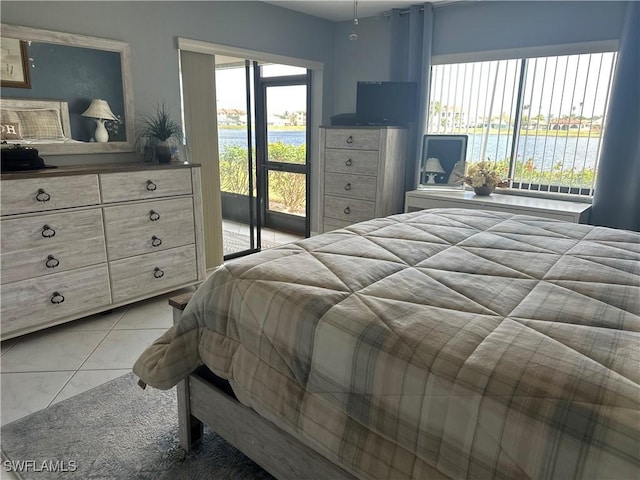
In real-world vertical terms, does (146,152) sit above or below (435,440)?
above

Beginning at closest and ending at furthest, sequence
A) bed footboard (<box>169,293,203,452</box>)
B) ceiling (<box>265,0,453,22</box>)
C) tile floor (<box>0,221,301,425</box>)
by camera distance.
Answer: bed footboard (<box>169,293,203,452</box>) < tile floor (<box>0,221,301,425</box>) < ceiling (<box>265,0,453,22</box>)

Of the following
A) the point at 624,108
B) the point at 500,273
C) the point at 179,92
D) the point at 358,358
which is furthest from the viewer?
the point at 179,92

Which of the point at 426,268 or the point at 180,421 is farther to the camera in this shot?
the point at 180,421

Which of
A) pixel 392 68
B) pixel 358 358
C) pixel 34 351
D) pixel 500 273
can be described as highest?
pixel 392 68

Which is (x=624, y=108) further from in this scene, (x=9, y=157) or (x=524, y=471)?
(x=9, y=157)

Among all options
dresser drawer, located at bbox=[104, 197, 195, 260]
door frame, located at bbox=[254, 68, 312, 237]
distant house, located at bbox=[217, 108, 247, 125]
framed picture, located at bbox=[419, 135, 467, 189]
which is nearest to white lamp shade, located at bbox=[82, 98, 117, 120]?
dresser drawer, located at bbox=[104, 197, 195, 260]

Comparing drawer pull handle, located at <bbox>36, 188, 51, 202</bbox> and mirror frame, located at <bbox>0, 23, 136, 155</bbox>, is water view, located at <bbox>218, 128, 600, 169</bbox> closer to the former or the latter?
mirror frame, located at <bbox>0, 23, 136, 155</bbox>

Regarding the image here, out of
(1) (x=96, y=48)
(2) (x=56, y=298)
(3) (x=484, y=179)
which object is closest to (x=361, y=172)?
(3) (x=484, y=179)

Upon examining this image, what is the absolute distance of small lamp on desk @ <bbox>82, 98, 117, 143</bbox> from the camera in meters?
2.92

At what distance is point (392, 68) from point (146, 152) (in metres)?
2.57

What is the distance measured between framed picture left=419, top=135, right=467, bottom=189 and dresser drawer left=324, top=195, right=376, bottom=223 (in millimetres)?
633

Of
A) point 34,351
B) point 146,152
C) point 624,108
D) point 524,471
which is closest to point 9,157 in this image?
point 146,152

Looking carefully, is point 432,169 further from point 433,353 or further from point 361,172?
point 433,353

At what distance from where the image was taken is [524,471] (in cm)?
82
